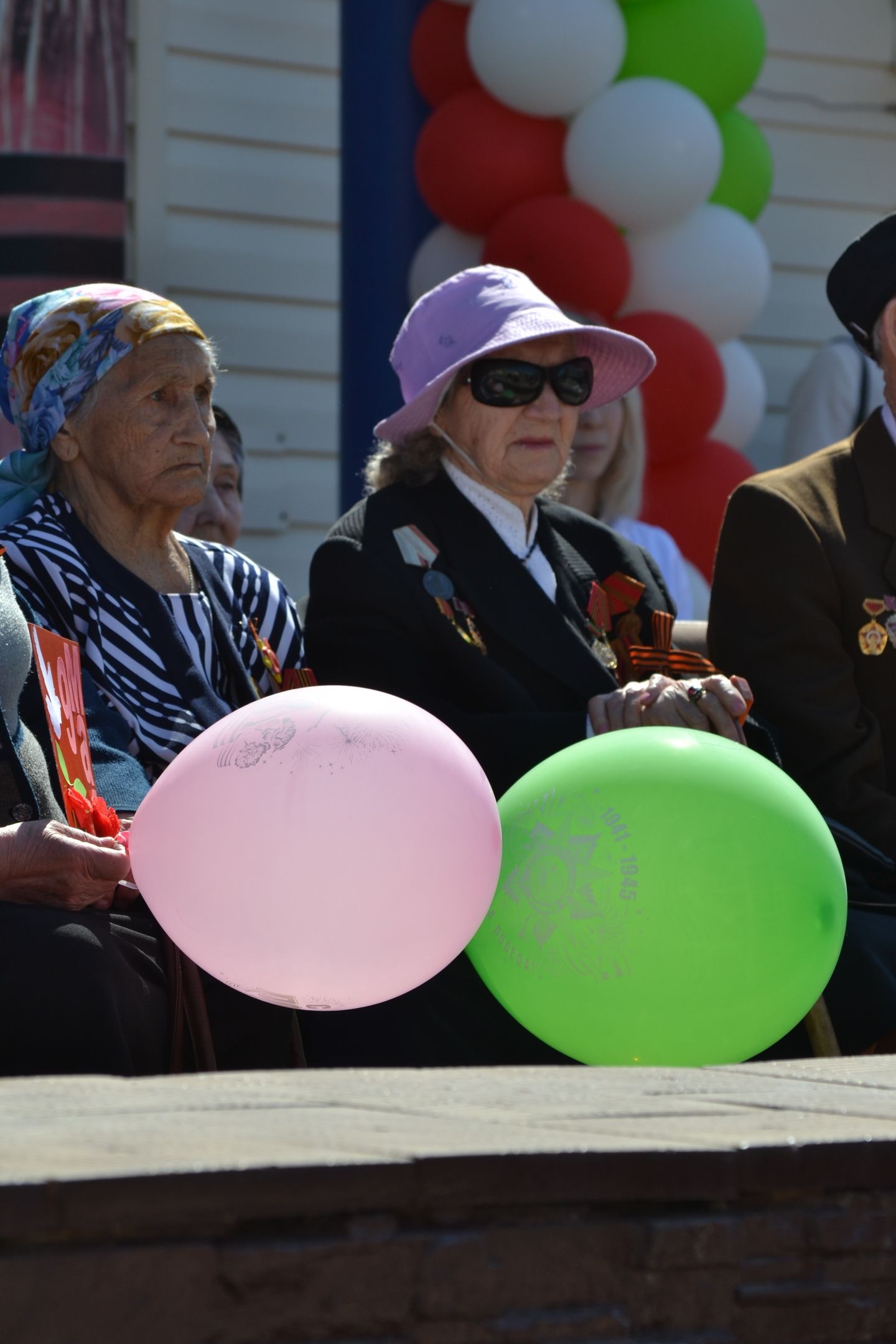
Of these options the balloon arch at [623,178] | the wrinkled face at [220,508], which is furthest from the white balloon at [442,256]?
the wrinkled face at [220,508]

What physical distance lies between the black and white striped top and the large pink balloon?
579 mm

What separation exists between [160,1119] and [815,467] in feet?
7.97

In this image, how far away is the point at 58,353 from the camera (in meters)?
3.23

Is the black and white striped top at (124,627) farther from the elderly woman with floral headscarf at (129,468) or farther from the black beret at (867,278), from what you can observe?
the black beret at (867,278)

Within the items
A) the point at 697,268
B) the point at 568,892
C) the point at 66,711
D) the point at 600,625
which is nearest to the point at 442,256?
the point at 697,268

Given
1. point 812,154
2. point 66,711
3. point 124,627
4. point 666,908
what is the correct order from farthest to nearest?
point 812,154 < point 124,627 < point 66,711 < point 666,908

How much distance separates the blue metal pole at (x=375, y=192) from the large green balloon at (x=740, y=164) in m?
0.97

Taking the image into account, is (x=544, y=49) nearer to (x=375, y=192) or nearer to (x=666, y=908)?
(x=375, y=192)

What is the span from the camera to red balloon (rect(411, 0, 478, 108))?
5.58 m

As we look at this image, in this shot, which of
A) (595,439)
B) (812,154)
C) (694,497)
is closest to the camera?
(595,439)

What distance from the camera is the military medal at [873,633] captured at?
3451mm

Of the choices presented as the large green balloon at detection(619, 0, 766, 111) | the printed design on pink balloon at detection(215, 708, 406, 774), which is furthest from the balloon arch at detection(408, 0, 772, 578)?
the printed design on pink balloon at detection(215, 708, 406, 774)

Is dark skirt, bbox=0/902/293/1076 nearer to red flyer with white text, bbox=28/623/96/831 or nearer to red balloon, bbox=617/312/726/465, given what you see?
red flyer with white text, bbox=28/623/96/831

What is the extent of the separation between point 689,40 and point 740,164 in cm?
45
